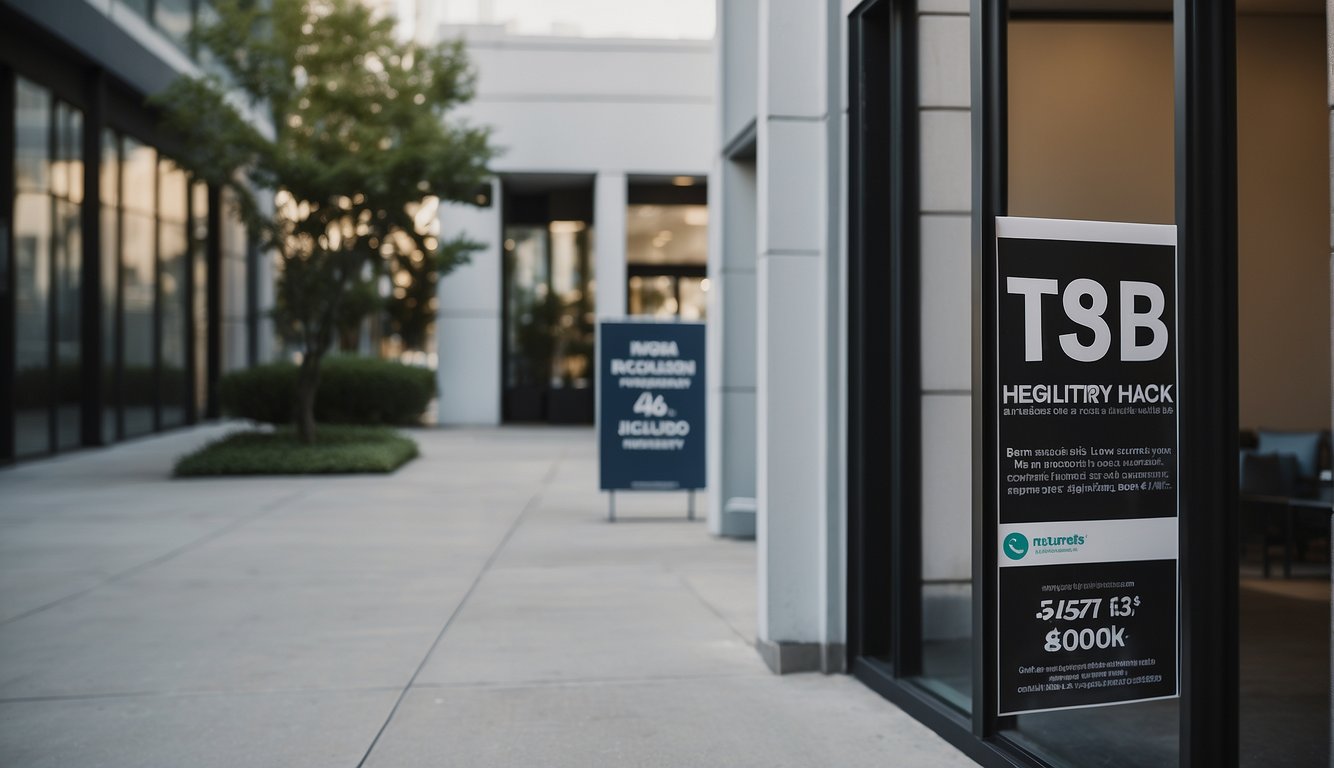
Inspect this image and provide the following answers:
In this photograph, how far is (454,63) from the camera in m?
18.7

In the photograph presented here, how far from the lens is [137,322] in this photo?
23.4m

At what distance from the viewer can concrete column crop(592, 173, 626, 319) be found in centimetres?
2841

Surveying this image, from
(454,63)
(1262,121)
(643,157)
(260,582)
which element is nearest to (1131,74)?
(1262,121)

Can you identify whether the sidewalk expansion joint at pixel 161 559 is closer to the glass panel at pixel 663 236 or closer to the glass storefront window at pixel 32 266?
the glass storefront window at pixel 32 266

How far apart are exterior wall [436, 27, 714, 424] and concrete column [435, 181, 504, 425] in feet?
0.07

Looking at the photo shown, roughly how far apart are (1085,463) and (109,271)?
20.7m

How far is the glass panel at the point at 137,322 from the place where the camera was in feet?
74.3

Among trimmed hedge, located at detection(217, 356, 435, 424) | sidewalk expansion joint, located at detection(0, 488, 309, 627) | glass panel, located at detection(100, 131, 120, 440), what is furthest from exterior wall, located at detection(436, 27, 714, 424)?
sidewalk expansion joint, located at detection(0, 488, 309, 627)

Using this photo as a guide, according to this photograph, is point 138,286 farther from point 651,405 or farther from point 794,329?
point 794,329

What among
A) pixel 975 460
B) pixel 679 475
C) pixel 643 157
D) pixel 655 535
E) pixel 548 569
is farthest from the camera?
pixel 643 157

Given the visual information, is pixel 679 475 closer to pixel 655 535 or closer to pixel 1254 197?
pixel 655 535

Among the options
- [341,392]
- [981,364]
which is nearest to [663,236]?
[341,392]

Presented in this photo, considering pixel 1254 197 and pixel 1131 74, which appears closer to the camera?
pixel 1131 74

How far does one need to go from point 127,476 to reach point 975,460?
14.8 metres
